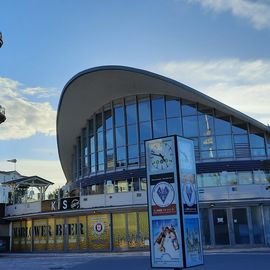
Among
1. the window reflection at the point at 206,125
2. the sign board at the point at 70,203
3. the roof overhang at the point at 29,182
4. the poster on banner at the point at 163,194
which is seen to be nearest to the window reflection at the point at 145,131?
the window reflection at the point at 206,125

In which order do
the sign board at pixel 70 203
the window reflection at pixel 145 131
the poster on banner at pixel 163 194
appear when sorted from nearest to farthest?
the poster on banner at pixel 163 194 < the sign board at pixel 70 203 < the window reflection at pixel 145 131

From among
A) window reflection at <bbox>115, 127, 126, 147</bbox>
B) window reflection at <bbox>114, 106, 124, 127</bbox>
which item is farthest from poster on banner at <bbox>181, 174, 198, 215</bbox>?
window reflection at <bbox>114, 106, 124, 127</bbox>

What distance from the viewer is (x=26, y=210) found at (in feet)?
110

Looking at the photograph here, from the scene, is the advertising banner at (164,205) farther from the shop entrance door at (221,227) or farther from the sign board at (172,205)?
the shop entrance door at (221,227)

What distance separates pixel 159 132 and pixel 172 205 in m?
21.0

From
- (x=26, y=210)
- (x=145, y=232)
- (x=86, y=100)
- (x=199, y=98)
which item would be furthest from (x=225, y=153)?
(x=26, y=210)

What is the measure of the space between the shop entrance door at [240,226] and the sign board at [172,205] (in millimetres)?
16651

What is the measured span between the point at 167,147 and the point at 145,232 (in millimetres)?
17800

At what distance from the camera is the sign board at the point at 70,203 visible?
29.5 m

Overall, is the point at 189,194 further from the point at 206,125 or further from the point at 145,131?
the point at 145,131

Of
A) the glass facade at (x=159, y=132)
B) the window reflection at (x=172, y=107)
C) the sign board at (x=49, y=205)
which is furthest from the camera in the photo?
the window reflection at (x=172, y=107)

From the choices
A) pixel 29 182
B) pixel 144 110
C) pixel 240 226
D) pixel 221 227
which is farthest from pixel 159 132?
pixel 29 182

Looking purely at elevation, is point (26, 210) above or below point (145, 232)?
above

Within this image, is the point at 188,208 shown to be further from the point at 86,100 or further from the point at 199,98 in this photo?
the point at 86,100
